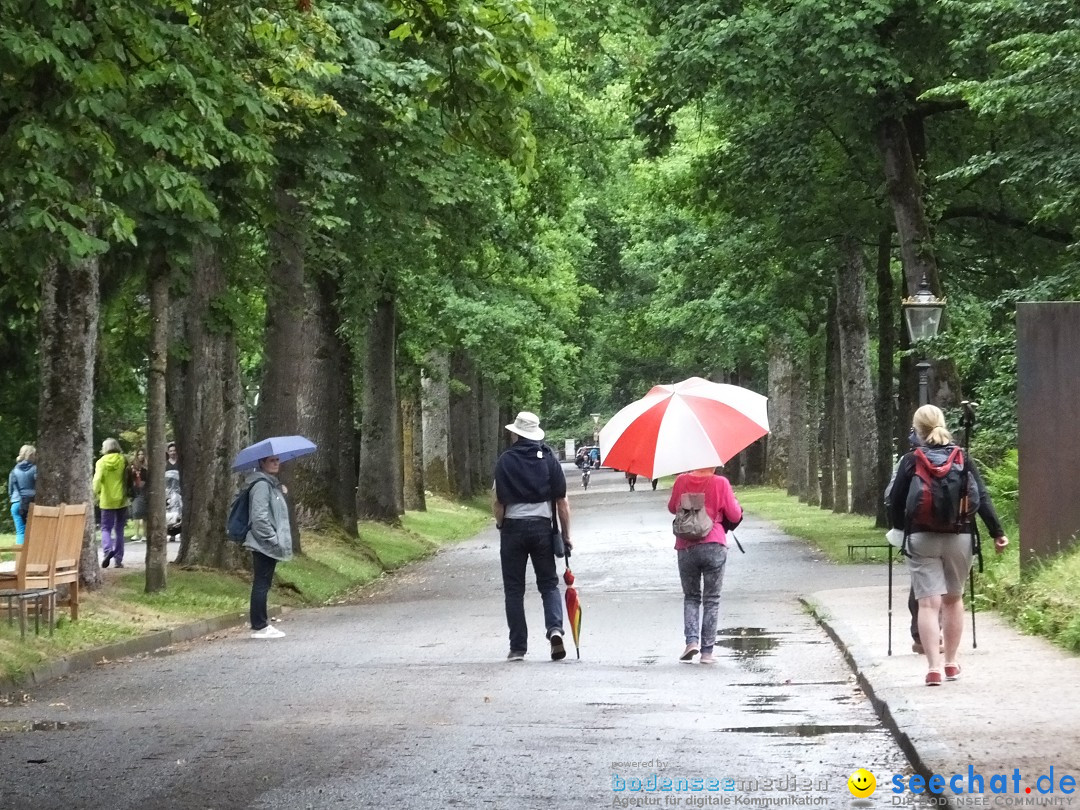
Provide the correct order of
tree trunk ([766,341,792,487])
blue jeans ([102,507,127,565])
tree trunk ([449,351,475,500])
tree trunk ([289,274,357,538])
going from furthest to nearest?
1. tree trunk ([449,351,475,500])
2. tree trunk ([766,341,792,487])
3. tree trunk ([289,274,357,538])
4. blue jeans ([102,507,127,565])

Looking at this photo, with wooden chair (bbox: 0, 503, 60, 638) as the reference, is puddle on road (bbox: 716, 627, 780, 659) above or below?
below

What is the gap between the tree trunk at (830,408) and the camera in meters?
42.1

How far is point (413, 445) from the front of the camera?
47.8 metres

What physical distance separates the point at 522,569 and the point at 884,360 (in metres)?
20.7

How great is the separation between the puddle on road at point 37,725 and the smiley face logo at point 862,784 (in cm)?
466

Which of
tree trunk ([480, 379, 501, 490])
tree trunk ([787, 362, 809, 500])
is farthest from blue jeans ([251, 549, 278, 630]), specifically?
tree trunk ([480, 379, 501, 490])

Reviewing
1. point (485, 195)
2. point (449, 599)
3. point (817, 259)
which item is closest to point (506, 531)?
point (449, 599)

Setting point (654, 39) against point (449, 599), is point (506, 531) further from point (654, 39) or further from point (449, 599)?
point (654, 39)

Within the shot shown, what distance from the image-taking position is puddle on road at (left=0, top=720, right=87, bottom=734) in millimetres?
10516

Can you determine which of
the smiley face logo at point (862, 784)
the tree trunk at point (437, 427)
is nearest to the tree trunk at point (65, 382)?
the smiley face logo at point (862, 784)

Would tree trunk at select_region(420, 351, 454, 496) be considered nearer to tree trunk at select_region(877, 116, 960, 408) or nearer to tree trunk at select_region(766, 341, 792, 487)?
tree trunk at select_region(766, 341, 792, 487)

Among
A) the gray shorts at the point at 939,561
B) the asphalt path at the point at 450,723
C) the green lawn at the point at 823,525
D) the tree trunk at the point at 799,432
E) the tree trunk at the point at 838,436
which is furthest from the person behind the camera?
the tree trunk at the point at 799,432

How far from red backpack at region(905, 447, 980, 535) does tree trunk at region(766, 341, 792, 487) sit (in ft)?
129

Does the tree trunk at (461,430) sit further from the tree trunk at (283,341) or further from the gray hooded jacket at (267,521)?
the gray hooded jacket at (267,521)
